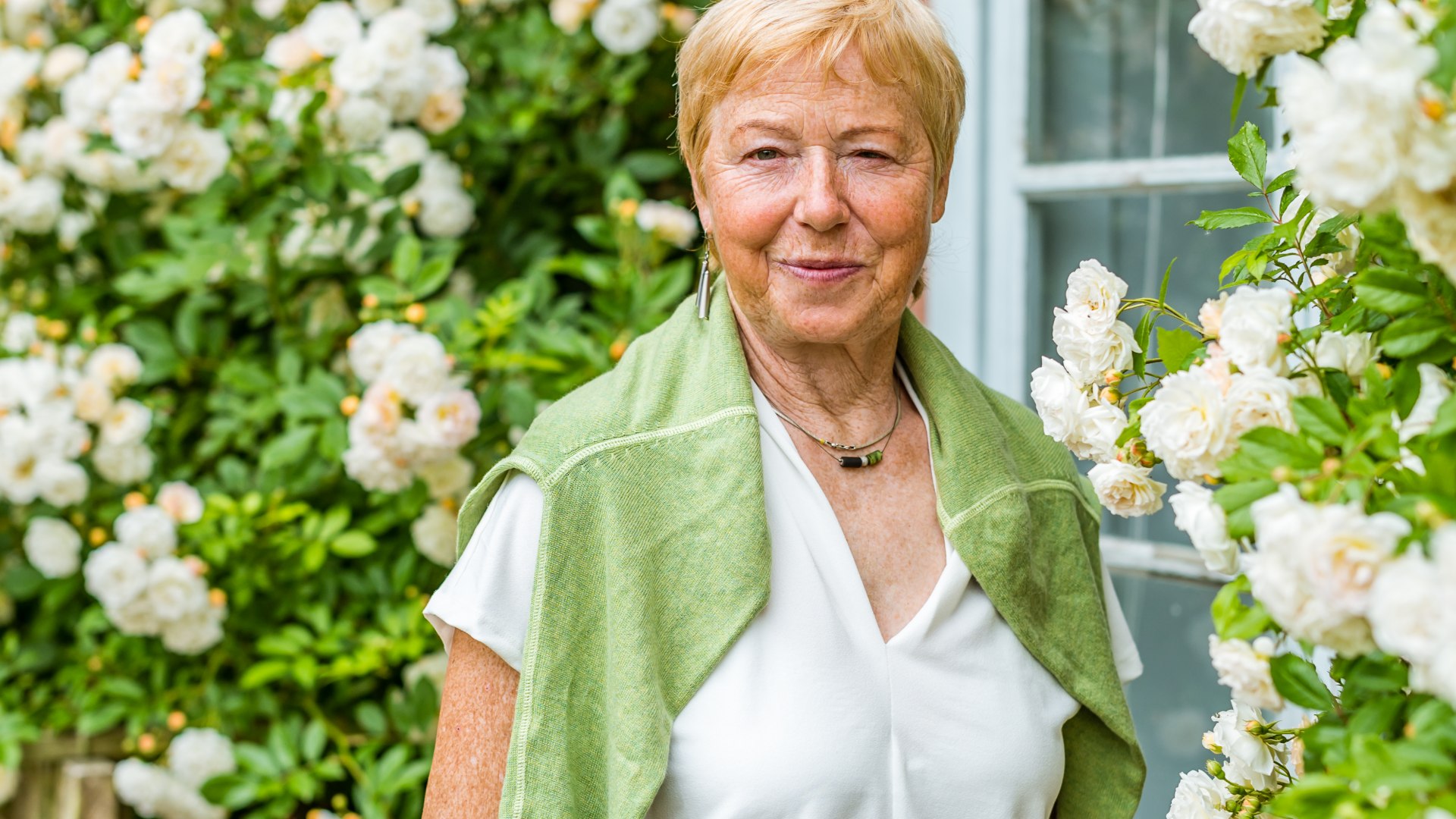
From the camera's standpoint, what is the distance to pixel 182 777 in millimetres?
2477

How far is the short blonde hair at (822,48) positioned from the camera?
139cm

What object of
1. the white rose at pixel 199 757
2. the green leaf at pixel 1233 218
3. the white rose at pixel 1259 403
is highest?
the green leaf at pixel 1233 218

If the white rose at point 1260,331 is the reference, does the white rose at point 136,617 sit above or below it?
below

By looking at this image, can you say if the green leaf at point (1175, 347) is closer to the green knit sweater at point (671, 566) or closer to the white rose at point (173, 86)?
the green knit sweater at point (671, 566)

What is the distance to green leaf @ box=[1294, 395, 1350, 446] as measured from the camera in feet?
2.73

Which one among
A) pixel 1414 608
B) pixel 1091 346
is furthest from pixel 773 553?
pixel 1414 608

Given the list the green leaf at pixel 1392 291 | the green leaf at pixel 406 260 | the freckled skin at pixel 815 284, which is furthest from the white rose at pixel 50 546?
the green leaf at pixel 1392 291

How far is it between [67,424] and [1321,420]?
96.7 inches

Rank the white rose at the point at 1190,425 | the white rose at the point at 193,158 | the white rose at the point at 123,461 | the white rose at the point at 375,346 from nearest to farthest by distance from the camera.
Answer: the white rose at the point at 1190,425
the white rose at the point at 375,346
the white rose at the point at 193,158
the white rose at the point at 123,461

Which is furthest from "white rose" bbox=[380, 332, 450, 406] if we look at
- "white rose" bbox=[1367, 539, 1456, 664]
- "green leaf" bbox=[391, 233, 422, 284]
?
"white rose" bbox=[1367, 539, 1456, 664]

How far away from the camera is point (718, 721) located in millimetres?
1370

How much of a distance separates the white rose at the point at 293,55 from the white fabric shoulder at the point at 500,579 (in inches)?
55.1

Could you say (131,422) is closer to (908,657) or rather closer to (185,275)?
(185,275)

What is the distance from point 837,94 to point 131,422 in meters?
1.84
